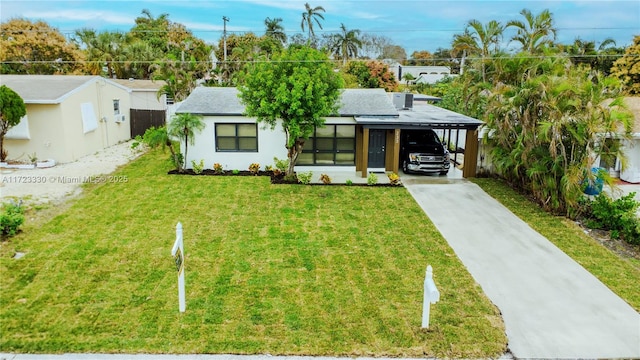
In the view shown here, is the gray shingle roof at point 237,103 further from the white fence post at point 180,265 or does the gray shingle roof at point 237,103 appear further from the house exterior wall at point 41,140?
the white fence post at point 180,265

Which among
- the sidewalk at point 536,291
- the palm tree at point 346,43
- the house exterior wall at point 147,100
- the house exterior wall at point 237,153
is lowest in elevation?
the sidewalk at point 536,291

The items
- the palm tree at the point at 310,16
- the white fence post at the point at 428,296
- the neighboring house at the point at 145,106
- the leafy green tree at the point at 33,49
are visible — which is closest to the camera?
the white fence post at the point at 428,296

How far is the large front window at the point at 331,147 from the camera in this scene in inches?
687

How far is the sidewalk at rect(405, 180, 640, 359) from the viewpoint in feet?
21.8

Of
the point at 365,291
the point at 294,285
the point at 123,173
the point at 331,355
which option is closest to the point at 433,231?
the point at 365,291

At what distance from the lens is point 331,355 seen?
245 inches

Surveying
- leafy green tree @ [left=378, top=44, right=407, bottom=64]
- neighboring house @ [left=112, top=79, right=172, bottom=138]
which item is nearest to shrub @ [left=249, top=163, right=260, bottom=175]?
neighboring house @ [left=112, top=79, right=172, bottom=138]

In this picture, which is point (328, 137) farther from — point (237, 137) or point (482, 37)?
point (482, 37)

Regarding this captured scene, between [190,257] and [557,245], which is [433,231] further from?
[190,257]

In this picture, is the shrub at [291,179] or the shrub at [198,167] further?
the shrub at [198,167]

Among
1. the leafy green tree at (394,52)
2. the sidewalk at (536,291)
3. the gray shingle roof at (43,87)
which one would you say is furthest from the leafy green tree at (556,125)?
the leafy green tree at (394,52)

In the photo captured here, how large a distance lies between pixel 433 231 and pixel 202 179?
8.62 meters

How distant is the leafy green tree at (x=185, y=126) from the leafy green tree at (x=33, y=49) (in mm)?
23027

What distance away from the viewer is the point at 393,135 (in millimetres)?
17469
